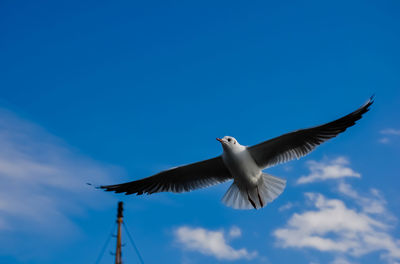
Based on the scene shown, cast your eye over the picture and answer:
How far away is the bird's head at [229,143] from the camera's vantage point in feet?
25.7

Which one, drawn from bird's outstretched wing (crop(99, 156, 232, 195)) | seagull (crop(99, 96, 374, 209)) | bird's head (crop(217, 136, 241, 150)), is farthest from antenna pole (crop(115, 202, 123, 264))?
bird's head (crop(217, 136, 241, 150))

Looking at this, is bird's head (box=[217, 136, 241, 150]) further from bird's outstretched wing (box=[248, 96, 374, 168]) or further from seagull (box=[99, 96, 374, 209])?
bird's outstretched wing (box=[248, 96, 374, 168])

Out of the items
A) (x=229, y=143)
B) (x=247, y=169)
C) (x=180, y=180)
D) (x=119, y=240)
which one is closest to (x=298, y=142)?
(x=247, y=169)

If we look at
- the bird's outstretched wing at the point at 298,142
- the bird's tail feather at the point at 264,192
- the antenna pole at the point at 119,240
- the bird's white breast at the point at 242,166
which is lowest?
the bird's tail feather at the point at 264,192

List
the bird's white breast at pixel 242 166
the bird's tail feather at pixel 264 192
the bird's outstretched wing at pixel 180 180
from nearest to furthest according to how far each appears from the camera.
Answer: the bird's white breast at pixel 242 166, the bird's tail feather at pixel 264 192, the bird's outstretched wing at pixel 180 180

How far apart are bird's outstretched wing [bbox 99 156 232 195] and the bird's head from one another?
1.86 ft

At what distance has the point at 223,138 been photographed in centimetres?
789

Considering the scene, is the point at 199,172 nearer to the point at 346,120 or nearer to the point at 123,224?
the point at 346,120

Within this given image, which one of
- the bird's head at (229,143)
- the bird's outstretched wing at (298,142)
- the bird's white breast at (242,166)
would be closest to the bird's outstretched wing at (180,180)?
the bird's white breast at (242,166)

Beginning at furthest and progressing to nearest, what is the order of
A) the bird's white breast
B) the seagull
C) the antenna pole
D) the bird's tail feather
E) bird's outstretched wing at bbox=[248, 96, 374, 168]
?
the antenna pole → the bird's tail feather → the bird's white breast → the seagull → bird's outstretched wing at bbox=[248, 96, 374, 168]

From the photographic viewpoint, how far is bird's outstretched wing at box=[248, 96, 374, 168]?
7645 mm

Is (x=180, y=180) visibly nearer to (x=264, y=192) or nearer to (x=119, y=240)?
(x=264, y=192)

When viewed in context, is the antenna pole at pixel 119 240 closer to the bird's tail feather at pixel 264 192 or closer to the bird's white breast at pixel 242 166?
the bird's tail feather at pixel 264 192

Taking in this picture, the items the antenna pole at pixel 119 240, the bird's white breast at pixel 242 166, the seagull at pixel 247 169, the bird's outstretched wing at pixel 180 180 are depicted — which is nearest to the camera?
the seagull at pixel 247 169
